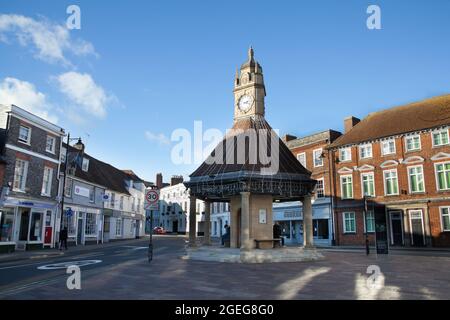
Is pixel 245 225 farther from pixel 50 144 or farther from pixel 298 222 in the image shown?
pixel 298 222

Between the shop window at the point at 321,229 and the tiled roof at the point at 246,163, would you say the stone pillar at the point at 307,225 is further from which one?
the shop window at the point at 321,229

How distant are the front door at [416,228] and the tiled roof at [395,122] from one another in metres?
7.60

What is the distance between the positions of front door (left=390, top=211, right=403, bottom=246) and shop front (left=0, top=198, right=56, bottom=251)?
31.1m

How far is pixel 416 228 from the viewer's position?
108 ft

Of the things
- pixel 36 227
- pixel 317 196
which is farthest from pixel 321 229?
pixel 36 227

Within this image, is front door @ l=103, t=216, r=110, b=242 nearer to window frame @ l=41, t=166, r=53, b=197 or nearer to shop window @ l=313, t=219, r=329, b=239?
window frame @ l=41, t=166, r=53, b=197

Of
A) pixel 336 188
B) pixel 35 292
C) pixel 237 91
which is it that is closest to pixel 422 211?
pixel 336 188

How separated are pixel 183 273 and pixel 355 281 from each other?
6442 millimetres

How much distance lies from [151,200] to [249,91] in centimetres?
1117

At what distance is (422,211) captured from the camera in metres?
32.4

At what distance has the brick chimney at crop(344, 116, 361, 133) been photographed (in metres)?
42.0

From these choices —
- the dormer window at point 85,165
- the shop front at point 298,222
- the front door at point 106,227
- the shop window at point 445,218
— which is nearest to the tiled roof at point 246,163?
the shop window at point 445,218

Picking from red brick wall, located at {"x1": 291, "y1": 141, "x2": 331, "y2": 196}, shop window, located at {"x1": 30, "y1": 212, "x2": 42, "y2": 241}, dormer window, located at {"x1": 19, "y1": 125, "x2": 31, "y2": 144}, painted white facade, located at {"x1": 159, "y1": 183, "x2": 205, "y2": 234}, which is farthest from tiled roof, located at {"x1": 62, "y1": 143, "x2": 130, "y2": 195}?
painted white facade, located at {"x1": 159, "y1": 183, "x2": 205, "y2": 234}

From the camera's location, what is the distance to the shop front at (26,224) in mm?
27094
